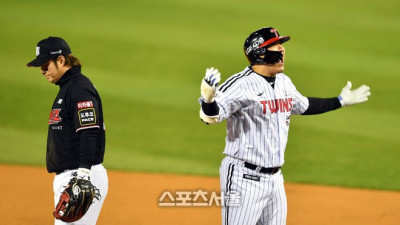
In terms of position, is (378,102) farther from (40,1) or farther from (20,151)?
(40,1)

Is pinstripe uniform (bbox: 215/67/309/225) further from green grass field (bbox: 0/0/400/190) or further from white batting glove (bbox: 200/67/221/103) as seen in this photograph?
green grass field (bbox: 0/0/400/190)

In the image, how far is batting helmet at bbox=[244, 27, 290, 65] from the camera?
499cm

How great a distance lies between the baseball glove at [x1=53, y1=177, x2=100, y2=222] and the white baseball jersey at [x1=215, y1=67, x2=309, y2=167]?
105 centimetres

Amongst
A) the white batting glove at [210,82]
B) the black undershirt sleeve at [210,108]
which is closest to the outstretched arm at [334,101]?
the black undershirt sleeve at [210,108]

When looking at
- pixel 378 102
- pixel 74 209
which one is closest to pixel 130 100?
pixel 378 102

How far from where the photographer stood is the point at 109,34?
44.7 feet

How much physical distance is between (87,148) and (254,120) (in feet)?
3.94

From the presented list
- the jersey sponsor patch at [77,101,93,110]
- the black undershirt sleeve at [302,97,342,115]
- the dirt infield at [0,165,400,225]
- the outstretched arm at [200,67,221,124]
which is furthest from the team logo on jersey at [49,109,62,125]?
the dirt infield at [0,165,400,225]

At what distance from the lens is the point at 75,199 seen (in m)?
4.62

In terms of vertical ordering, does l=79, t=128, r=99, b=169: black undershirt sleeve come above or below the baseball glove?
above

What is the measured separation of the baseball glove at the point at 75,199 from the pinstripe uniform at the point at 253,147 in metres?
0.99

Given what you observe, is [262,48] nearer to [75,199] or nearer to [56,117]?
[56,117]

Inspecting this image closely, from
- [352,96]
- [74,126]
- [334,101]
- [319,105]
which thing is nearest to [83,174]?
[74,126]

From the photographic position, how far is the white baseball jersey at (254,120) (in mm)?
4871
